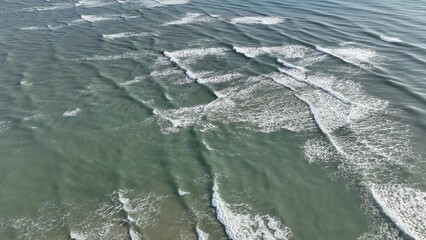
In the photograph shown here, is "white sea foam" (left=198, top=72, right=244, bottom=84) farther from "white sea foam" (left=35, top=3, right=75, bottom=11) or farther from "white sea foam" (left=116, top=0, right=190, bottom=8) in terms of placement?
"white sea foam" (left=35, top=3, right=75, bottom=11)

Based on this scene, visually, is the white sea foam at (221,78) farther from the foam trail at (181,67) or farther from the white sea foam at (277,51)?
the white sea foam at (277,51)

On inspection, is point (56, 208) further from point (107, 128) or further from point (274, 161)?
point (274, 161)

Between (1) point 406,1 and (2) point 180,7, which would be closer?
(1) point 406,1

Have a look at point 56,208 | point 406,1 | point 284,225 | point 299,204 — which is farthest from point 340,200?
point 406,1

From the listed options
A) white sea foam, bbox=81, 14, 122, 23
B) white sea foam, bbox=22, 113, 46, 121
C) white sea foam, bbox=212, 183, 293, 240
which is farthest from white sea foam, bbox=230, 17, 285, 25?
white sea foam, bbox=212, 183, 293, 240

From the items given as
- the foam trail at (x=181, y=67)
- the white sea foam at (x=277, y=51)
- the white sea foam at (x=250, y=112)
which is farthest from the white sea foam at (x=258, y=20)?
the white sea foam at (x=250, y=112)
